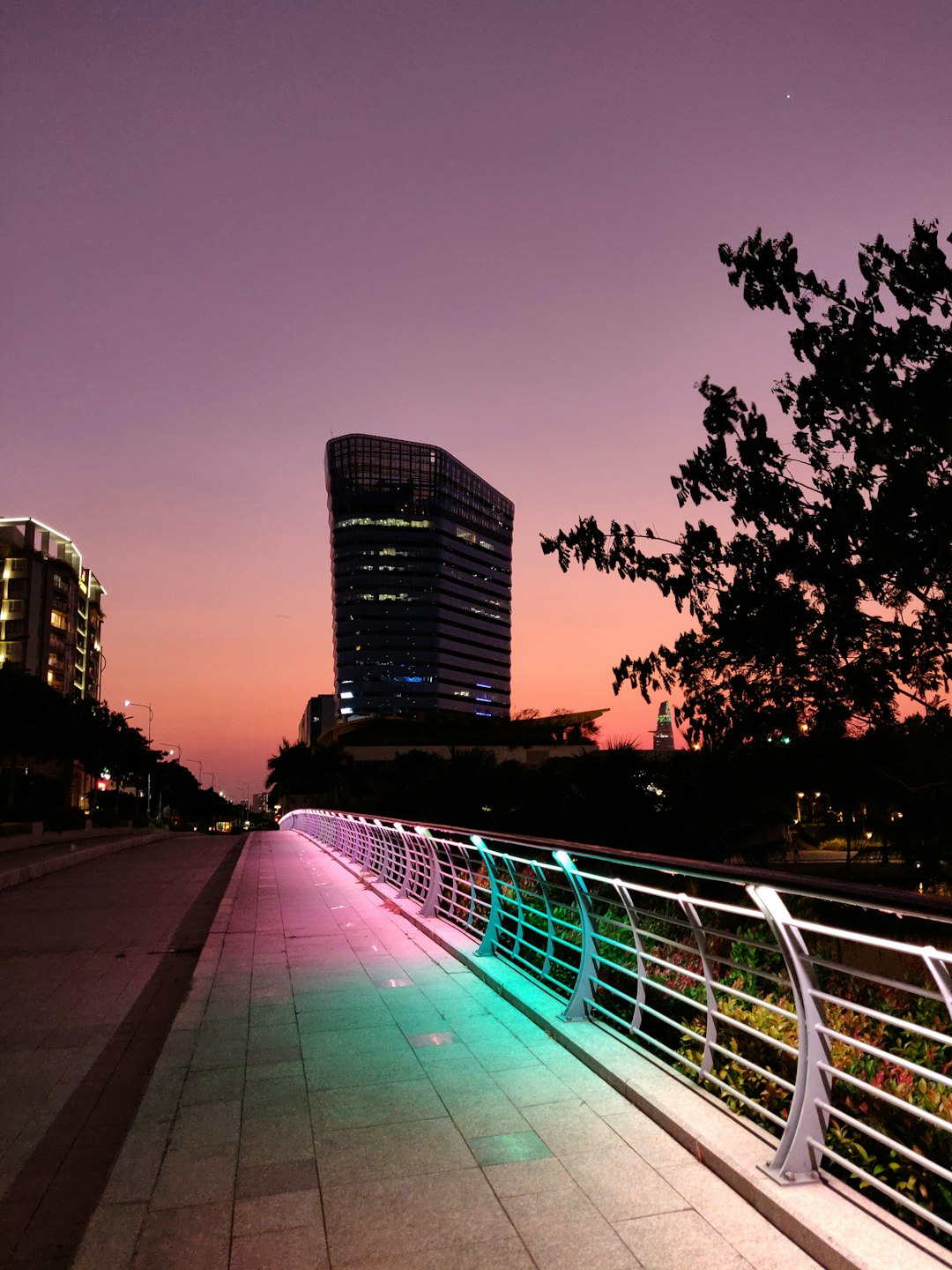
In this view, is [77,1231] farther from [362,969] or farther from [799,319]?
[799,319]

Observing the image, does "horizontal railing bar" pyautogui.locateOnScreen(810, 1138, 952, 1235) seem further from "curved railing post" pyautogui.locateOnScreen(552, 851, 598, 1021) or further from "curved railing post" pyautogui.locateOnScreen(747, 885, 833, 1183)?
"curved railing post" pyautogui.locateOnScreen(552, 851, 598, 1021)

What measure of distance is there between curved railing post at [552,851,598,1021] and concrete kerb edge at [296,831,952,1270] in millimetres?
133

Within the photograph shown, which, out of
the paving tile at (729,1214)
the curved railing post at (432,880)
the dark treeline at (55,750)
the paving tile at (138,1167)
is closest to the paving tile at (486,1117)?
the paving tile at (729,1214)

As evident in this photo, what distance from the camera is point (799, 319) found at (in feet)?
39.6

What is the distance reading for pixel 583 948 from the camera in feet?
21.1

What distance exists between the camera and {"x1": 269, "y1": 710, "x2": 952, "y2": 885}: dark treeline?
14.2 m

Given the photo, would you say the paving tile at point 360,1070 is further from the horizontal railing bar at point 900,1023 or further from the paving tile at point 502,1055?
the horizontal railing bar at point 900,1023

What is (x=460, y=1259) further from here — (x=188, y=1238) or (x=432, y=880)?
(x=432, y=880)

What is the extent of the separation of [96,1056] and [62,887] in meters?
15.2

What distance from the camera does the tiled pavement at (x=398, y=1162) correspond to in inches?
135

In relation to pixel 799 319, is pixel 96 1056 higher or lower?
lower

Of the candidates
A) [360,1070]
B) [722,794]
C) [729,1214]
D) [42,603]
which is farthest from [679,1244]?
[42,603]

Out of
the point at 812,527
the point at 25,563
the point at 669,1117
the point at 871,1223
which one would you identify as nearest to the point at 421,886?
the point at 812,527

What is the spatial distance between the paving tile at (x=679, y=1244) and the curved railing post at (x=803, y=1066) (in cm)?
41
